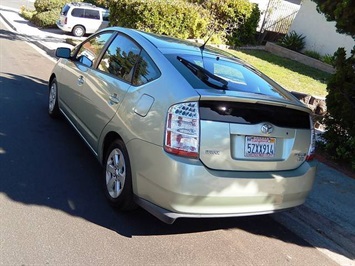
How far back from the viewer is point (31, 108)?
678 centimetres

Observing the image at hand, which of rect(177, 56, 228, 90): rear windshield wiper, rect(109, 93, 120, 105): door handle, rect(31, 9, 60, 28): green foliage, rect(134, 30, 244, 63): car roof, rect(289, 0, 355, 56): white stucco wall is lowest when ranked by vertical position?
rect(31, 9, 60, 28): green foliage

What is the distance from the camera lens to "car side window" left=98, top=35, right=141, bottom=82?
4.15 meters

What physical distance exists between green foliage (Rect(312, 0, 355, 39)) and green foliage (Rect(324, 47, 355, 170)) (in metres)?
0.49

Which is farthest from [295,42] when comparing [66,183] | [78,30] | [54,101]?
[66,183]

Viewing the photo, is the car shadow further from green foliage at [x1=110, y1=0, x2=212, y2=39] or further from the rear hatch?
green foliage at [x1=110, y1=0, x2=212, y2=39]

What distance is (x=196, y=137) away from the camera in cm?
314

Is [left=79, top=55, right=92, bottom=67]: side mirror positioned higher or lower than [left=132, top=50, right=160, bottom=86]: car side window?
lower

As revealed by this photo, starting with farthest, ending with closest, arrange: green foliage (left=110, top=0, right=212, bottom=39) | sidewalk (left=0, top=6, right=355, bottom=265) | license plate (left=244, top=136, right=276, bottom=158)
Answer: green foliage (left=110, top=0, right=212, bottom=39)
sidewalk (left=0, top=6, right=355, bottom=265)
license plate (left=244, top=136, right=276, bottom=158)

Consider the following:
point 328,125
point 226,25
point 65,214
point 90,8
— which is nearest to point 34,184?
point 65,214

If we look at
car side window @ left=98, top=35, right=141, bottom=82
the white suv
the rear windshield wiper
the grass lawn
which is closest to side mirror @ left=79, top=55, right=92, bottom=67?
car side window @ left=98, top=35, right=141, bottom=82

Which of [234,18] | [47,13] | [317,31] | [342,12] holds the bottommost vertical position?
[47,13]

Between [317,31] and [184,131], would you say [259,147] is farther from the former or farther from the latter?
[317,31]

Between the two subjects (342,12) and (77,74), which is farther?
(342,12)

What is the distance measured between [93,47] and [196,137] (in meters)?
2.75
